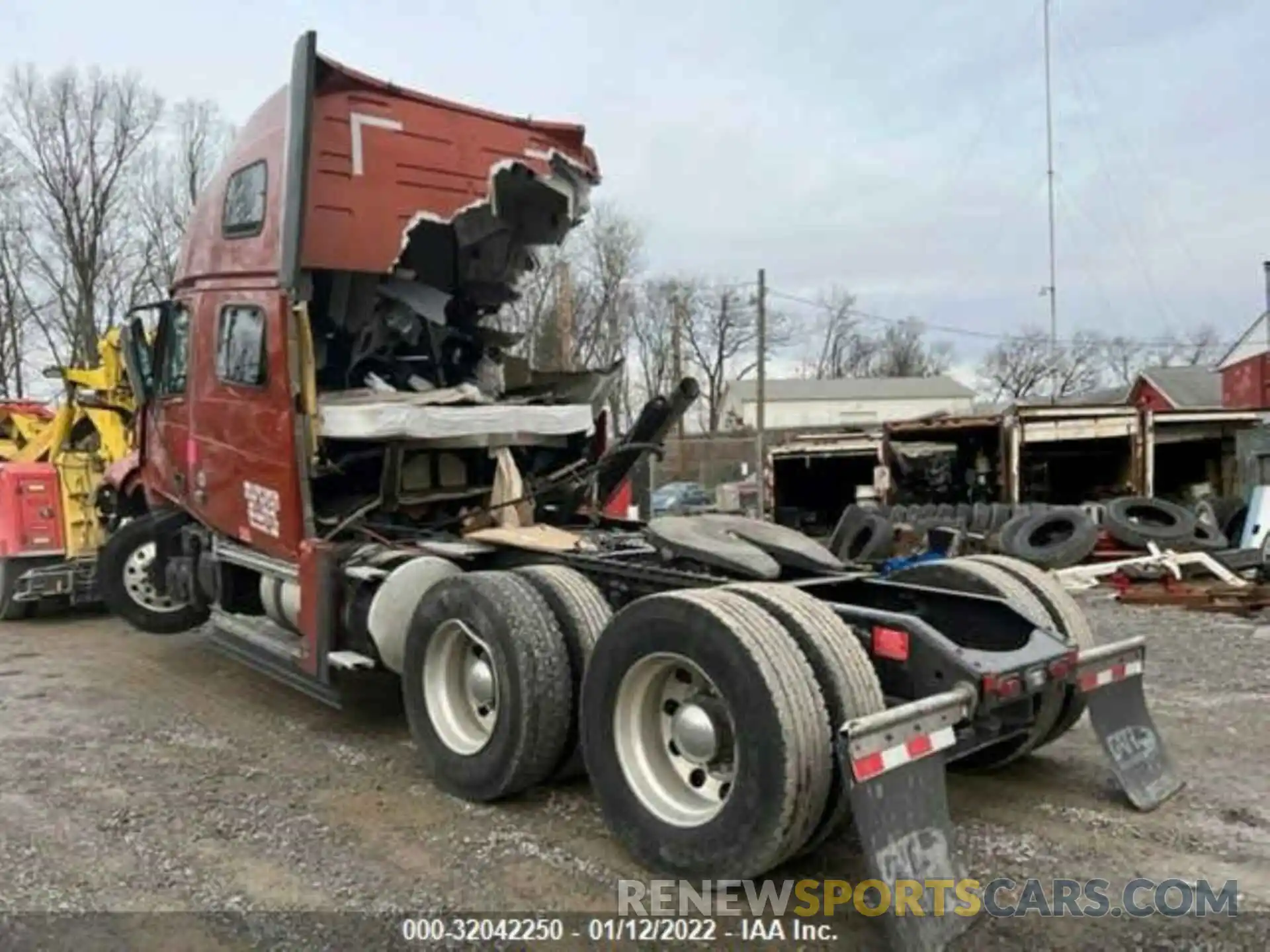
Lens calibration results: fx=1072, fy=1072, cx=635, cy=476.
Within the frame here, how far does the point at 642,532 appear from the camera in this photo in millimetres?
7098

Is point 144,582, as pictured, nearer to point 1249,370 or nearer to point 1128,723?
point 1128,723

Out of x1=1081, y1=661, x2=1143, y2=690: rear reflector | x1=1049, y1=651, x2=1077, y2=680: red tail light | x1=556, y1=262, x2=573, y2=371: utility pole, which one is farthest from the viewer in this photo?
x1=556, y1=262, x2=573, y2=371: utility pole

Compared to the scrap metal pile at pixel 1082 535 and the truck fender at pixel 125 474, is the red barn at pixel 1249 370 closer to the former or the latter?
the scrap metal pile at pixel 1082 535

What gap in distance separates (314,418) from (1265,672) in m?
6.67

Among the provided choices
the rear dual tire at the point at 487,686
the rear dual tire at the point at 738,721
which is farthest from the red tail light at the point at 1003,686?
the rear dual tire at the point at 487,686

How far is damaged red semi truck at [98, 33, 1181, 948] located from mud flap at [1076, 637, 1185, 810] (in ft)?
0.05

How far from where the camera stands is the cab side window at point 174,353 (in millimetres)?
7422

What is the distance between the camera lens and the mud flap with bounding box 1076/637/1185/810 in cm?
454

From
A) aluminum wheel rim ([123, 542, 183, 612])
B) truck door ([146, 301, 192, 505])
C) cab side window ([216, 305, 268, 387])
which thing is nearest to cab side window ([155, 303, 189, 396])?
truck door ([146, 301, 192, 505])

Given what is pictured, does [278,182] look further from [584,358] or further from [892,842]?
[584,358]

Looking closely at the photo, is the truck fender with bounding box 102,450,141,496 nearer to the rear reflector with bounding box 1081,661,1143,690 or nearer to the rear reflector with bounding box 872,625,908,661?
the rear reflector with bounding box 872,625,908,661

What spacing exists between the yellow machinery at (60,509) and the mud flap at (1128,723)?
8.34m

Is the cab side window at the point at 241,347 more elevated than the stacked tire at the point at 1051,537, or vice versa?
the cab side window at the point at 241,347

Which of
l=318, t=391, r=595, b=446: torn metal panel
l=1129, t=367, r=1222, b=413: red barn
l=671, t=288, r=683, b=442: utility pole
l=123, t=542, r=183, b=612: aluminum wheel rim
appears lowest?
l=123, t=542, r=183, b=612: aluminum wheel rim
